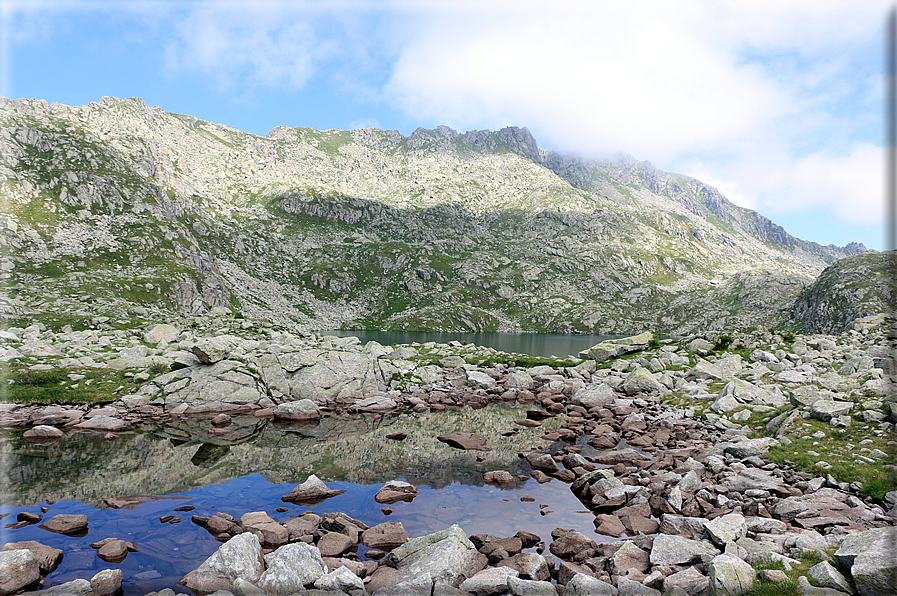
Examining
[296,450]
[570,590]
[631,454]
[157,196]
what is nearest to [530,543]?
[570,590]

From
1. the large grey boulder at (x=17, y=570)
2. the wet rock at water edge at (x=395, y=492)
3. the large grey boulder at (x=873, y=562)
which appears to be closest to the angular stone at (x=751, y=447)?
the large grey boulder at (x=873, y=562)

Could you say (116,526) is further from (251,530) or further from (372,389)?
(372,389)

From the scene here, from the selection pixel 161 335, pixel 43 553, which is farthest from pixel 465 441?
pixel 161 335

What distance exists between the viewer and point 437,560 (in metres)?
12.4

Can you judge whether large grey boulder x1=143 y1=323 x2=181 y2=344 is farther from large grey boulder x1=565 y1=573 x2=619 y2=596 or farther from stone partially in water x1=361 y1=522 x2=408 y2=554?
large grey boulder x1=565 y1=573 x2=619 y2=596

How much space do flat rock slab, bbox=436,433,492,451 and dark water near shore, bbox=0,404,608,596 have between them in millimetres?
908

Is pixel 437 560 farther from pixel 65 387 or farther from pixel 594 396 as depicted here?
pixel 65 387

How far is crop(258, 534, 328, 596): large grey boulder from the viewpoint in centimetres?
1125

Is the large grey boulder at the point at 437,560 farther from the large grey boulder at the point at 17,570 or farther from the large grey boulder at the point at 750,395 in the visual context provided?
the large grey boulder at the point at 750,395

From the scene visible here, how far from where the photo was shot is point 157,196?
19212 centimetres

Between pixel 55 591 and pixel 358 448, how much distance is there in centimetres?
1698

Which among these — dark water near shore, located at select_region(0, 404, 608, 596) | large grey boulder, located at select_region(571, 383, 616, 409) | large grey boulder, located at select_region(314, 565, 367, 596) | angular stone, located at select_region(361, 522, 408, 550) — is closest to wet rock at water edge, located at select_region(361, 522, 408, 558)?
angular stone, located at select_region(361, 522, 408, 550)

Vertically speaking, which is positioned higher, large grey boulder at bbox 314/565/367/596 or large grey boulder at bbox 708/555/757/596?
large grey boulder at bbox 708/555/757/596

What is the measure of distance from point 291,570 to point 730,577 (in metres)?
11.2
